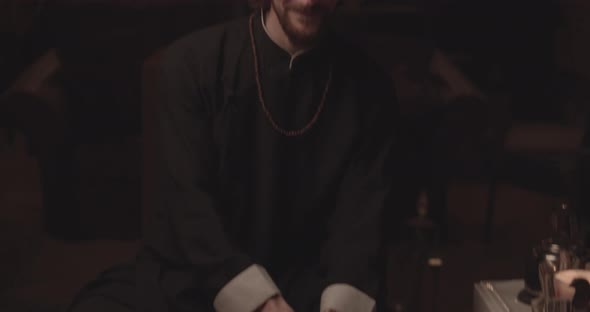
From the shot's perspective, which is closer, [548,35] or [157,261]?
[157,261]

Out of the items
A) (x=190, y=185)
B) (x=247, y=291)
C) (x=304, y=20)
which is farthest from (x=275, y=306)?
(x=304, y=20)

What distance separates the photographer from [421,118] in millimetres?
3254

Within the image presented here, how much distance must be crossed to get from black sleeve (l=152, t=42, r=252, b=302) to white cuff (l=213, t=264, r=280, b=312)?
0.02 metres

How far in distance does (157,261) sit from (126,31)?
A: 1.71 metres

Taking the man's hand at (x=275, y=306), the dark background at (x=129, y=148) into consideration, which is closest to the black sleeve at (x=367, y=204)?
the man's hand at (x=275, y=306)

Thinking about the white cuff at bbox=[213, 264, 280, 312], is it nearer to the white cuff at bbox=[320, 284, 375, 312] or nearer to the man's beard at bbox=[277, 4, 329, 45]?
the white cuff at bbox=[320, 284, 375, 312]

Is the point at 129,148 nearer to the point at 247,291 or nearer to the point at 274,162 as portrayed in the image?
the point at 274,162

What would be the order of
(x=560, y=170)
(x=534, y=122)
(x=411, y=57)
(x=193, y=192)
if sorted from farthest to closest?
1. (x=534, y=122)
2. (x=560, y=170)
3. (x=411, y=57)
4. (x=193, y=192)

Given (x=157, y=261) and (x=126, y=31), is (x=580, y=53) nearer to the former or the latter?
(x=126, y=31)

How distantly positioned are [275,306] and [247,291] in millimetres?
72

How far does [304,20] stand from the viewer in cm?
179

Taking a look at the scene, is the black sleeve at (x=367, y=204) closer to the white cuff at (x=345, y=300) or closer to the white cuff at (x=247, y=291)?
the white cuff at (x=345, y=300)

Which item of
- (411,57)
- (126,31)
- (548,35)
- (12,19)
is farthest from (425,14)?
(12,19)

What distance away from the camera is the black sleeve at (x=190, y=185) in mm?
1784
